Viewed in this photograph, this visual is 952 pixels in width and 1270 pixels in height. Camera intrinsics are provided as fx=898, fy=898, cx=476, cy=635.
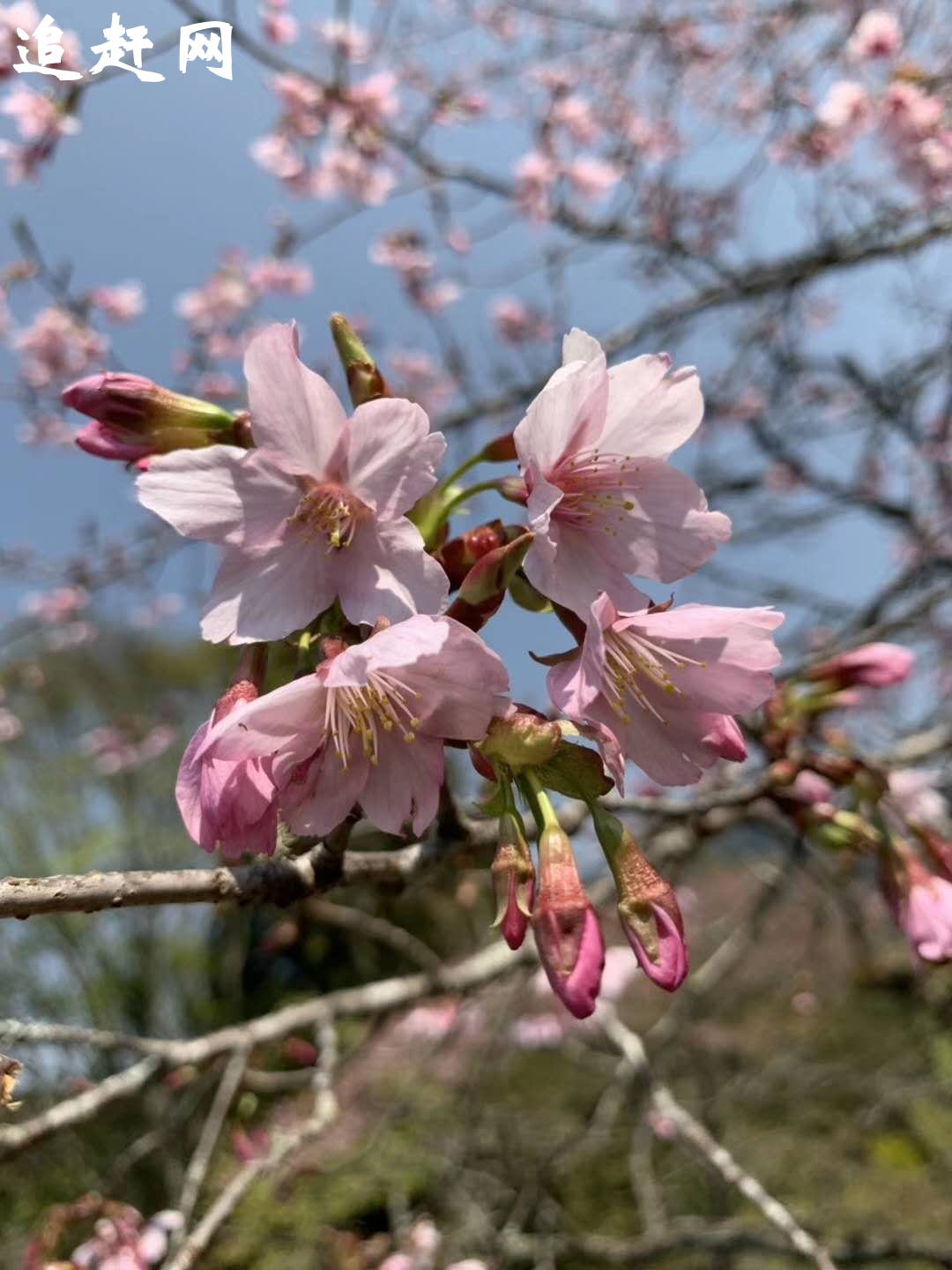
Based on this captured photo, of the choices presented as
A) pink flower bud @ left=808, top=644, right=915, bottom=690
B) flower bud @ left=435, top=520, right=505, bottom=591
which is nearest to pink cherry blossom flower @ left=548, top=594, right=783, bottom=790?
flower bud @ left=435, top=520, right=505, bottom=591

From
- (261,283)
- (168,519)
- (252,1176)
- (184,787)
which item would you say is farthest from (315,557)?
(261,283)

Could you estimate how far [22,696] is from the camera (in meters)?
5.96

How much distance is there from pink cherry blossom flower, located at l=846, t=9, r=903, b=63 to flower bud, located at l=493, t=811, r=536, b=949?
3.42 m

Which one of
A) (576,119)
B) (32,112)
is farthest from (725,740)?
(576,119)

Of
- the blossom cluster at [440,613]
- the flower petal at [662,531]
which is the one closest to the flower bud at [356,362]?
the blossom cluster at [440,613]

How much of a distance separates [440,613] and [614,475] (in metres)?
0.24

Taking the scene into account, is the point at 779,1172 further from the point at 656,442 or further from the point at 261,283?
the point at 261,283

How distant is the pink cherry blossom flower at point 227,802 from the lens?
68cm

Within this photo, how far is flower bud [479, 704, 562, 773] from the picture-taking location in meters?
0.69

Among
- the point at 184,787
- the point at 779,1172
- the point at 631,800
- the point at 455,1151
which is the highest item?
the point at 184,787

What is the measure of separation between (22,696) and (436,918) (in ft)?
11.9

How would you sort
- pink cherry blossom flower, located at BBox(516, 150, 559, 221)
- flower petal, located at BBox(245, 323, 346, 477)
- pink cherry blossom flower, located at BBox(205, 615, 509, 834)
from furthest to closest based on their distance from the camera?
pink cherry blossom flower, located at BBox(516, 150, 559, 221), flower petal, located at BBox(245, 323, 346, 477), pink cherry blossom flower, located at BBox(205, 615, 509, 834)

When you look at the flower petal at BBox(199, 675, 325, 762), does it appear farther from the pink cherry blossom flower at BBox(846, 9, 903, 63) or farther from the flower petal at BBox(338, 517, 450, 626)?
the pink cherry blossom flower at BBox(846, 9, 903, 63)

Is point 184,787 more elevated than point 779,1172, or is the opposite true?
point 184,787
